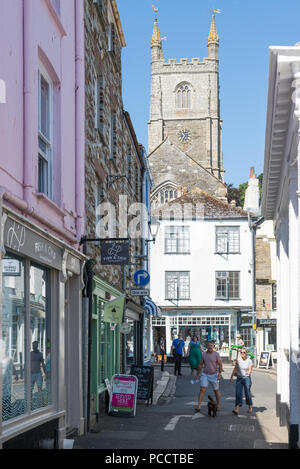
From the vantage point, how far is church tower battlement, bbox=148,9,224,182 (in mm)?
94625

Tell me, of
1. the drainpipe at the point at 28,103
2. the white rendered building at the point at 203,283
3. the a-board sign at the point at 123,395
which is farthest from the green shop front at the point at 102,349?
the white rendered building at the point at 203,283

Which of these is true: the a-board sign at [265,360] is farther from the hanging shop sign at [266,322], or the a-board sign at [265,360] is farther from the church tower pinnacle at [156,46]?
the church tower pinnacle at [156,46]

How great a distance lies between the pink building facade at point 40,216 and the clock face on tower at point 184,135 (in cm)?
8185

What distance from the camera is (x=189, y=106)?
98250mm

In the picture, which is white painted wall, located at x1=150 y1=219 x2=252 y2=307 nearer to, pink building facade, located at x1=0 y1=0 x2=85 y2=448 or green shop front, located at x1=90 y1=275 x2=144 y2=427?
green shop front, located at x1=90 y1=275 x2=144 y2=427

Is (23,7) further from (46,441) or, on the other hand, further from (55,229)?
(46,441)

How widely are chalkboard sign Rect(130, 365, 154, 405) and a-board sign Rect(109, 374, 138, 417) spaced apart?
273cm

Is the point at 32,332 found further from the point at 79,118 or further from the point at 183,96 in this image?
the point at 183,96

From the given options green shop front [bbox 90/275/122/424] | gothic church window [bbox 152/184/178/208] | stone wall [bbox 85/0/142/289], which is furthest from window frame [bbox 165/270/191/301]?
green shop front [bbox 90/275/122/424]

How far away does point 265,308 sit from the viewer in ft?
157

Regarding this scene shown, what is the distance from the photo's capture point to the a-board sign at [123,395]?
642 inches

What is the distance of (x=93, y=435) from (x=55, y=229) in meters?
4.15

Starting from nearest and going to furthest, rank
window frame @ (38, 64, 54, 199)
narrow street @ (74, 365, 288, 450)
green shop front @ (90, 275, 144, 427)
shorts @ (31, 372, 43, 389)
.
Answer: shorts @ (31, 372, 43, 389) < window frame @ (38, 64, 54, 199) < narrow street @ (74, 365, 288, 450) < green shop front @ (90, 275, 144, 427)

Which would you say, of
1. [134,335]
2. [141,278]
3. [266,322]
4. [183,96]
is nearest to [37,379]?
[141,278]
